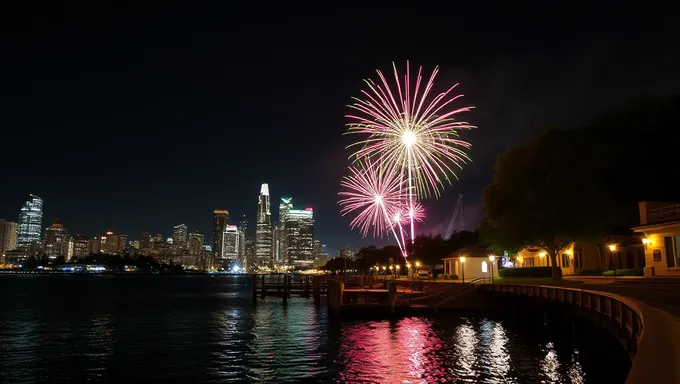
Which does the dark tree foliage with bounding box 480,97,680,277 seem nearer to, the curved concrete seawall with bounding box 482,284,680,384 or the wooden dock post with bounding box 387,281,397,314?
the curved concrete seawall with bounding box 482,284,680,384

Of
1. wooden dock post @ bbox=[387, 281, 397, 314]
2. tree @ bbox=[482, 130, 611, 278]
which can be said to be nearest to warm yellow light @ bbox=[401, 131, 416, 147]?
wooden dock post @ bbox=[387, 281, 397, 314]

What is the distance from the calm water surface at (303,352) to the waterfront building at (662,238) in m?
10.1

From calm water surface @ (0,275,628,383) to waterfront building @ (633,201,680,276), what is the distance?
1011 cm

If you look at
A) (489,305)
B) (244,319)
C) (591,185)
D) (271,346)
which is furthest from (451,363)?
(591,185)

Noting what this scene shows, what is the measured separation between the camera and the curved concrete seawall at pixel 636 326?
7.84 m

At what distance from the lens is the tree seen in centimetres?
4750

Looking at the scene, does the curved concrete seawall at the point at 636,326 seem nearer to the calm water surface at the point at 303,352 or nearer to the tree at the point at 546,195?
the calm water surface at the point at 303,352

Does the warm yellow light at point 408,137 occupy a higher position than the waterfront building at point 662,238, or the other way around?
the warm yellow light at point 408,137

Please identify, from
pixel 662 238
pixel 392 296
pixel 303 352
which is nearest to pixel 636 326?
pixel 303 352

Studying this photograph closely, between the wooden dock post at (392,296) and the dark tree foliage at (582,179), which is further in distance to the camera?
the dark tree foliage at (582,179)

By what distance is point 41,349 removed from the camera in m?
30.2

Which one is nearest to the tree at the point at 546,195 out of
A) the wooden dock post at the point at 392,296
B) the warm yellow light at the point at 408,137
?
the wooden dock post at the point at 392,296

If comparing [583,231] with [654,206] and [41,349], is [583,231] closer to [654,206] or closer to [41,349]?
[654,206]

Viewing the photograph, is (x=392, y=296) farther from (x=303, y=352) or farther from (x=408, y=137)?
(x=303, y=352)
